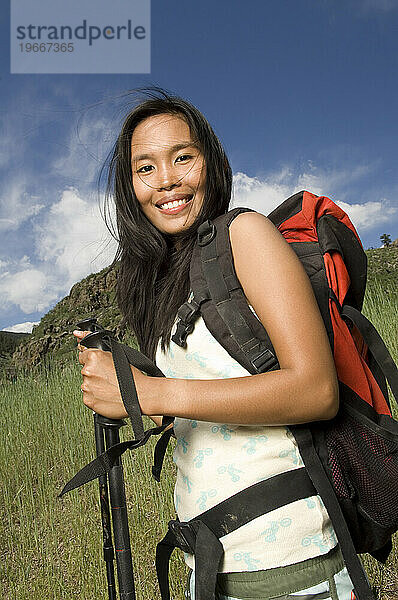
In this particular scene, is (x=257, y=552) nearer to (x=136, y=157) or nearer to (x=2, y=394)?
(x=136, y=157)

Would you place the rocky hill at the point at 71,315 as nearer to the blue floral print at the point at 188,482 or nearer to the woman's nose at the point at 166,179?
the woman's nose at the point at 166,179

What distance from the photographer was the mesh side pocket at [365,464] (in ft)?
3.03

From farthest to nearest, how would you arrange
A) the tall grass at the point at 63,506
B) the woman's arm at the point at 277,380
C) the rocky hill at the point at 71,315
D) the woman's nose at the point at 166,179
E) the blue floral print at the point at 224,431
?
1. the rocky hill at the point at 71,315
2. the tall grass at the point at 63,506
3. the woman's nose at the point at 166,179
4. the blue floral print at the point at 224,431
5. the woman's arm at the point at 277,380

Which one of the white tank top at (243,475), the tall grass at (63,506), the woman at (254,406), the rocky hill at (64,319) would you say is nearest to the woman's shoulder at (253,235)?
the woman at (254,406)

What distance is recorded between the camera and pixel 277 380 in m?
0.83

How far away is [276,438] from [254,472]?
63 millimetres

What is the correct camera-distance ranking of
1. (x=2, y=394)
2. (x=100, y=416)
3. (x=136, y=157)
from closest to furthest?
(x=100, y=416) < (x=136, y=157) < (x=2, y=394)

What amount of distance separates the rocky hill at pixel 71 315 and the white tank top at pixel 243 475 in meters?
7.51

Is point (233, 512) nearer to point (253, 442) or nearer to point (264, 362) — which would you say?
point (253, 442)

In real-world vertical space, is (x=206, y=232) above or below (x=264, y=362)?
above

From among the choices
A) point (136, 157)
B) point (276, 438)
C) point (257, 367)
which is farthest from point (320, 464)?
point (136, 157)

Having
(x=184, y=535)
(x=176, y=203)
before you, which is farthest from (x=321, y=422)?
(x=176, y=203)

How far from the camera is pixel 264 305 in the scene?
85cm

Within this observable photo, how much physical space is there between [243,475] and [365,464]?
20cm
